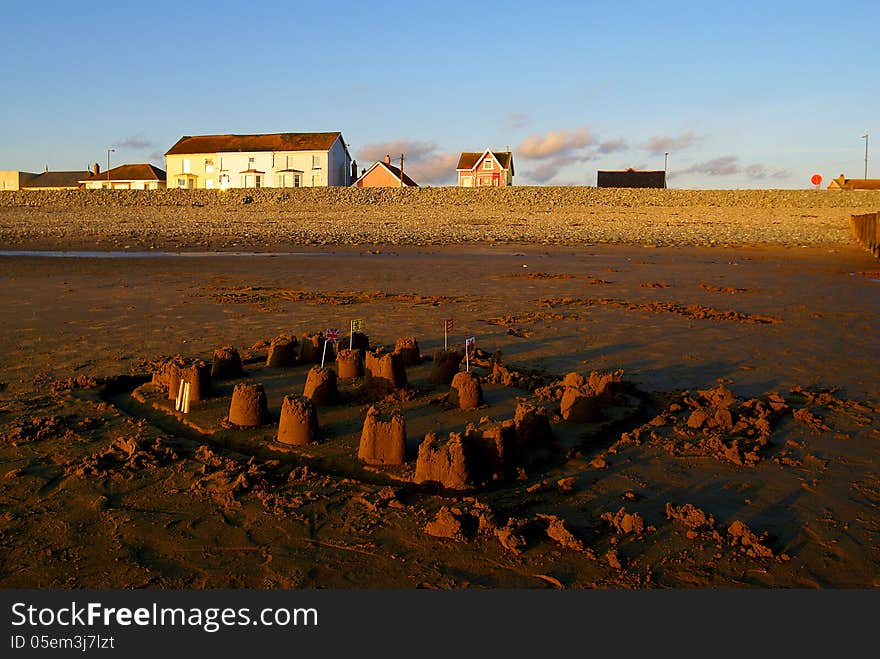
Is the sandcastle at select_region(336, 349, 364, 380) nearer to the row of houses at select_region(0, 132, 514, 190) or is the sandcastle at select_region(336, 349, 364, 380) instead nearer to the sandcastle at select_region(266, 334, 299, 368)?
the sandcastle at select_region(266, 334, 299, 368)

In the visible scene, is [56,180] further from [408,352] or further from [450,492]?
[450,492]

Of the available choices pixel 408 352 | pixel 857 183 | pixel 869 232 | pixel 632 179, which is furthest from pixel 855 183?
pixel 408 352

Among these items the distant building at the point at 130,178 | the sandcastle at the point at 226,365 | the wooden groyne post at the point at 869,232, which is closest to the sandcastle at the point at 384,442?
the sandcastle at the point at 226,365

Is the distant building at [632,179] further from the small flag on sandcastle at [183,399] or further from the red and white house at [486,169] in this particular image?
the small flag on sandcastle at [183,399]

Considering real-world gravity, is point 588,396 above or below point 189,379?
below

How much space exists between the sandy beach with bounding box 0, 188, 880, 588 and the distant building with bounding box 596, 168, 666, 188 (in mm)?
45567

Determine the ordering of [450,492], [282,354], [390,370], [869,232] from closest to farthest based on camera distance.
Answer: [450,492] < [390,370] < [282,354] < [869,232]

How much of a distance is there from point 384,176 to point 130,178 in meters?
24.1

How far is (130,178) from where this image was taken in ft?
225

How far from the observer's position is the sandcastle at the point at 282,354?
8078 millimetres

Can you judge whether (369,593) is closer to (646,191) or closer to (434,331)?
(434,331)

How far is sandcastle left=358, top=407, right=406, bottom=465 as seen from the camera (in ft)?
17.3

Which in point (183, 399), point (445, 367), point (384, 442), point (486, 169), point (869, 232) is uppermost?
point (486, 169)

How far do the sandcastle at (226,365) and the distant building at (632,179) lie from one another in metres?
55.0
